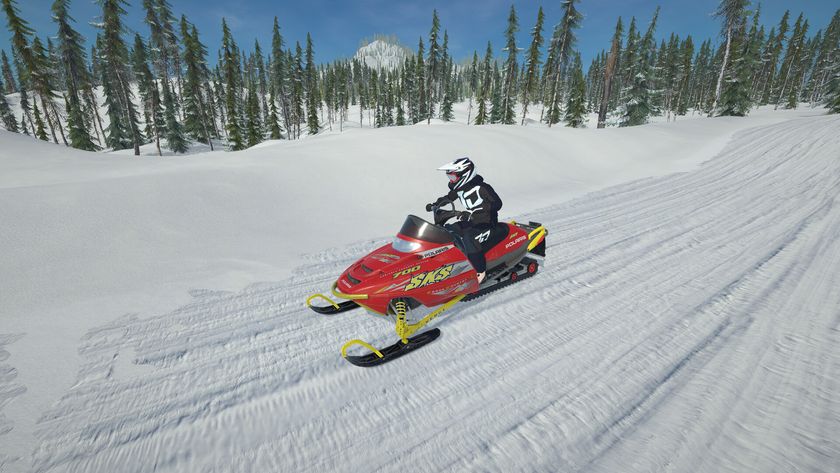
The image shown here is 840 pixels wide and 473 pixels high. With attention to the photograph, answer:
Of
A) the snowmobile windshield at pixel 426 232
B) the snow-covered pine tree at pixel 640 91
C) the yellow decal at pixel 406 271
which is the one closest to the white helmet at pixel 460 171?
the snowmobile windshield at pixel 426 232

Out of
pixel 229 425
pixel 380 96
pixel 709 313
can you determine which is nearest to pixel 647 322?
pixel 709 313

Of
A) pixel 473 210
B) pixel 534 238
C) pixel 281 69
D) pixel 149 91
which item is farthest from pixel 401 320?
pixel 281 69

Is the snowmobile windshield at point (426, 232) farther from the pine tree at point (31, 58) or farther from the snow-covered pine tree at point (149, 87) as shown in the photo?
the pine tree at point (31, 58)

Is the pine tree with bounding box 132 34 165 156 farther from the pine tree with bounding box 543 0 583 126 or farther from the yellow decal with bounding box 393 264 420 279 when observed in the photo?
the pine tree with bounding box 543 0 583 126

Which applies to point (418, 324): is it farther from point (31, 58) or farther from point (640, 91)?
point (31, 58)

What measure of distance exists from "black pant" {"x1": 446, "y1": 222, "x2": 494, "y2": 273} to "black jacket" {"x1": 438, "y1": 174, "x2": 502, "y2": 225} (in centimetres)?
13

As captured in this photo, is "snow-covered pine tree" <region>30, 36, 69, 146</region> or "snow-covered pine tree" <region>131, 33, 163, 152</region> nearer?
"snow-covered pine tree" <region>30, 36, 69, 146</region>

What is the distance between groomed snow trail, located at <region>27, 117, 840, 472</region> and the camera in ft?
7.78

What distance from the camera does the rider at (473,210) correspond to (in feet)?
15.2

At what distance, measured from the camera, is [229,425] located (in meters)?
2.62

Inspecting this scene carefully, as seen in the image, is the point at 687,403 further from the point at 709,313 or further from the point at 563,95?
the point at 563,95

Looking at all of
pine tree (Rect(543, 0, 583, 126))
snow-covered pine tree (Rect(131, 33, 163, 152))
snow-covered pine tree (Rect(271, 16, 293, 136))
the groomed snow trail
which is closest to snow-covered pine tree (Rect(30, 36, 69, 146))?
snow-covered pine tree (Rect(131, 33, 163, 152))

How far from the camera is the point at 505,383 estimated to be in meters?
3.02

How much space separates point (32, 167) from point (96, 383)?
426 inches
